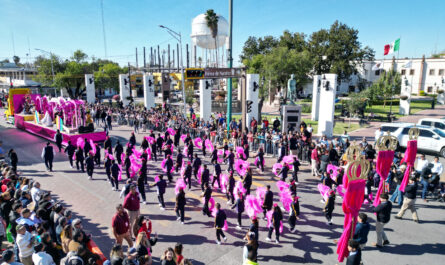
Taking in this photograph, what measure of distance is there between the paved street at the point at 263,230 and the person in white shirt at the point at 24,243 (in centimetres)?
213

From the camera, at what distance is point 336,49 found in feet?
150

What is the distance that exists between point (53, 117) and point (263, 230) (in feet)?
71.2

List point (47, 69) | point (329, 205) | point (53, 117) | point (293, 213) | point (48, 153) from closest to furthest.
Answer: point (293, 213), point (329, 205), point (48, 153), point (53, 117), point (47, 69)

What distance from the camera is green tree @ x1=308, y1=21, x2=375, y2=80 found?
150 feet

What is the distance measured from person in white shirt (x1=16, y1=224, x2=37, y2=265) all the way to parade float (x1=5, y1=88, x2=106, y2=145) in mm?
13819

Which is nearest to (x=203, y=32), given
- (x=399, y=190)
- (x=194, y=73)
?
(x=194, y=73)

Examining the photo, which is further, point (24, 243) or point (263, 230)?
point (263, 230)

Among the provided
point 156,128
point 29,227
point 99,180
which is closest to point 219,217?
point 29,227

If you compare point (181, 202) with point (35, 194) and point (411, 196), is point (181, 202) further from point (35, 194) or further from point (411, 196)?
point (411, 196)

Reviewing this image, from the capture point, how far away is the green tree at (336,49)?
4584 cm

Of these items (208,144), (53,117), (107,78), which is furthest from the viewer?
(107,78)

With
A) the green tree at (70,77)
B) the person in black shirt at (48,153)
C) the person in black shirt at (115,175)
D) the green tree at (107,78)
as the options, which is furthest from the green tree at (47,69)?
the person in black shirt at (115,175)

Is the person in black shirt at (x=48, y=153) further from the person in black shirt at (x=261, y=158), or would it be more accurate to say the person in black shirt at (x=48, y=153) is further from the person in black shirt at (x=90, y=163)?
the person in black shirt at (x=261, y=158)

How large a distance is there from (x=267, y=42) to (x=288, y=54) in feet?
70.2
